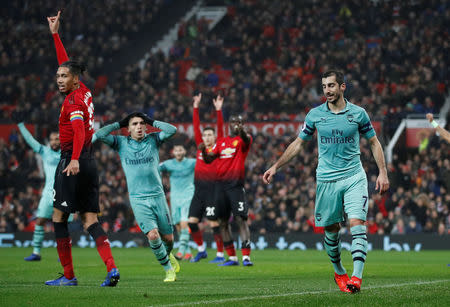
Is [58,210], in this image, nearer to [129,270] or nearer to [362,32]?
[129,270]

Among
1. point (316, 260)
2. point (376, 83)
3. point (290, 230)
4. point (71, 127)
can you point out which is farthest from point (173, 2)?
point (71, 127)

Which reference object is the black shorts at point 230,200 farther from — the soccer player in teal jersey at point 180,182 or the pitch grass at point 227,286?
the soccer player in teal jersey at point 180,182

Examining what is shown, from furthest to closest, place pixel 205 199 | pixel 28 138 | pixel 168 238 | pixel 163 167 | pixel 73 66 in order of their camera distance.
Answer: pixel 163 167, pixel 205 199, pixel 28 138, pixel 168 238, pixel 73 66

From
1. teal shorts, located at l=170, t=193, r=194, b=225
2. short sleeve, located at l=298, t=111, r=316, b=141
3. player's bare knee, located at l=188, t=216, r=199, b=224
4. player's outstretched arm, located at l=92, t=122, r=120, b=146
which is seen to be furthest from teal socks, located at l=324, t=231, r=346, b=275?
teal shorts, located at l=170, t=193, r=194, b=225

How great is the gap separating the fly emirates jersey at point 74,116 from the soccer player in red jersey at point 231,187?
16.2 ft

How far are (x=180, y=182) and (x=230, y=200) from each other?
3.15m

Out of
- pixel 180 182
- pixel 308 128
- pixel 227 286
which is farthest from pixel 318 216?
pixel 180 182

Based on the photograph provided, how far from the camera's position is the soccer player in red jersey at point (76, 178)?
979 centimetres

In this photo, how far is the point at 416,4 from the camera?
31.9 metres

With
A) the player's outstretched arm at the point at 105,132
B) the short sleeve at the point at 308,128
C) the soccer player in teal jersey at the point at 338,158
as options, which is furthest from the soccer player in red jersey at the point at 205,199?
the soccer player in teal jersey at the point at 338,158

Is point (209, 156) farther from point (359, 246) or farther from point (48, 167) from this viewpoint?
point (359, 246)

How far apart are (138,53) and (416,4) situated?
12.4 metres

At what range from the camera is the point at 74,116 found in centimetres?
965

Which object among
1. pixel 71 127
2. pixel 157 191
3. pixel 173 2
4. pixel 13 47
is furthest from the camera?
pixel 173 2
